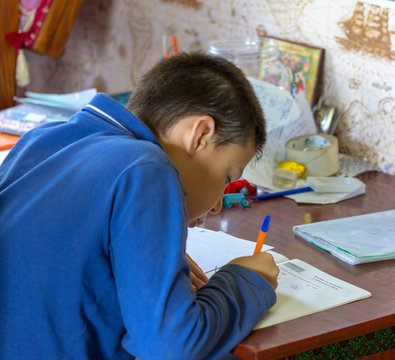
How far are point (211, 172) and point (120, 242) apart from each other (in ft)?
0.79

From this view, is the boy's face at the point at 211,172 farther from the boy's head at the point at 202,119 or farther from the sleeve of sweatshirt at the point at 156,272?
the sleeve of sweatshirt at the point at 156,272

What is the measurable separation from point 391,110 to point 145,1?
1.17 m

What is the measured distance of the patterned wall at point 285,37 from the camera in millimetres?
1645

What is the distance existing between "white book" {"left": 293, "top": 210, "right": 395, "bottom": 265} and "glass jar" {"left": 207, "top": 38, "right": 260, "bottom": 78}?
0.69 m

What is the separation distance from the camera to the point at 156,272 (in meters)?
0.79

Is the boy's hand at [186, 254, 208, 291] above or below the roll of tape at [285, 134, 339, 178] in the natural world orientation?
below

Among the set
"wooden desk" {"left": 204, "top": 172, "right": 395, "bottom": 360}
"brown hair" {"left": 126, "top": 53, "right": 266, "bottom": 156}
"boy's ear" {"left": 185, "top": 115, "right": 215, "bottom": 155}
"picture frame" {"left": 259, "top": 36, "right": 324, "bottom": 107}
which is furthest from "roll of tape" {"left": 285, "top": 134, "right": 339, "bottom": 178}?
"boy's ear" {"left": 185, "top": 115, "right": 215, "bottom": 155}

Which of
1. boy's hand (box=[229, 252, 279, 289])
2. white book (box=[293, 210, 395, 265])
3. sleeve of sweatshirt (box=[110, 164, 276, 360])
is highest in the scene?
sleeve of sweatshirt (box=[110, 164, 276, 360])

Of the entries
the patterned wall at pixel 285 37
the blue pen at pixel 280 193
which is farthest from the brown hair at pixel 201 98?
the patterned wall at pixel 285 37

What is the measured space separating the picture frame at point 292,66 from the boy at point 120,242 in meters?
0.87

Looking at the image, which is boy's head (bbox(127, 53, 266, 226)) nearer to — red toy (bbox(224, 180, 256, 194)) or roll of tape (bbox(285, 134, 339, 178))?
red toy (bbox(224, 180, 256, 194))

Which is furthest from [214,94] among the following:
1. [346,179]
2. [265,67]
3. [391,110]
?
[265,67]

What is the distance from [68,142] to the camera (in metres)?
0.95

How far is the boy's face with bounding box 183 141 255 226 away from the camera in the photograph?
975 millimetres
